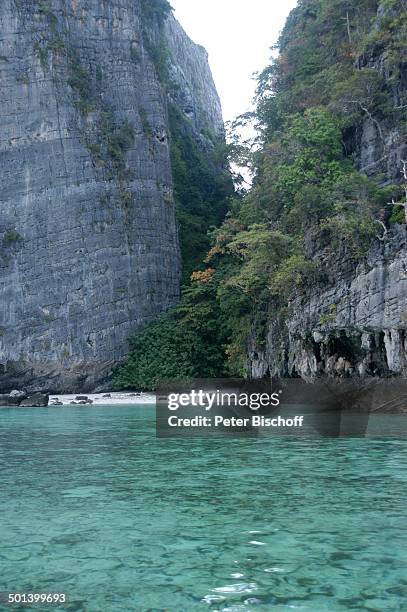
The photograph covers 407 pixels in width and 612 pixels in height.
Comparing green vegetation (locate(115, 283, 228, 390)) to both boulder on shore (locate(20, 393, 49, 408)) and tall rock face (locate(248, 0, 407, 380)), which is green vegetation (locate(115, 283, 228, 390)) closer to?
boulder on shore (locate(20, 393, 49, 408))

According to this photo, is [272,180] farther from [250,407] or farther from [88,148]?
[88,148]

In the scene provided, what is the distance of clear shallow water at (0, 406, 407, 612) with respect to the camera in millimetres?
3863

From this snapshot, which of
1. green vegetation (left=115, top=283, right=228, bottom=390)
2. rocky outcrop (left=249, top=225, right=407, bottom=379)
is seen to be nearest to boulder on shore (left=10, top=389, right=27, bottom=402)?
green vegetation (left=115, top=283, right=228, bottom=390)

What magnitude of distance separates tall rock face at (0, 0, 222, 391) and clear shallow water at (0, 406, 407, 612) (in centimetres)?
2085

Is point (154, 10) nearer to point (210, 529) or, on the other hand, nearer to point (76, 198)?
point (76, 198)

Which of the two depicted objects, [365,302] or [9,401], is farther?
[9,401]

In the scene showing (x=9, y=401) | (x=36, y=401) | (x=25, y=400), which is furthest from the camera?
(x=9, y=401)

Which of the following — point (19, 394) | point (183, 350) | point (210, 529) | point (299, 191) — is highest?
point (299, 191)

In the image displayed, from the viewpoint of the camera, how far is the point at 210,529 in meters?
5.23

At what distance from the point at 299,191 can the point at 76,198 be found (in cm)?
1576

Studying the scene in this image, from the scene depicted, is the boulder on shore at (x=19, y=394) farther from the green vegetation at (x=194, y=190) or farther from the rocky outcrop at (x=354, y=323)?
the rocky outcrop at (x=354, y=323)

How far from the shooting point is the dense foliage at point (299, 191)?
18141 millimetres

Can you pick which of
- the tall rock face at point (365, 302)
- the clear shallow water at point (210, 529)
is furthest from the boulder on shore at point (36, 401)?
the clear shallow water at point (210, 529)

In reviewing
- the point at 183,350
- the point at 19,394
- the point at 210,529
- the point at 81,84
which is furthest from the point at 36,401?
the point at 210,529
